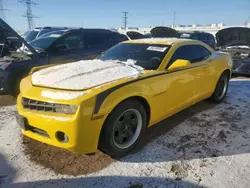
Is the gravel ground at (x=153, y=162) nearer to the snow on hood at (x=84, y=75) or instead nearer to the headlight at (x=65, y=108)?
the headlight at (x=65, y=108)

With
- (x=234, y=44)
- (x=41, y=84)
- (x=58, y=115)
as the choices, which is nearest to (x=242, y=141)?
(x=58, y=115)

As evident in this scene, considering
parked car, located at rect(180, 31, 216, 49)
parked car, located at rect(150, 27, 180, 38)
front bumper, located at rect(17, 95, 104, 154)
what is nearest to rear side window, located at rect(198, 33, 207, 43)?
parked car, located at rect(180, 31, 216, 49)

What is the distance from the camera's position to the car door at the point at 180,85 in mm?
3594

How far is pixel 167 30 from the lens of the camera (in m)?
13.9

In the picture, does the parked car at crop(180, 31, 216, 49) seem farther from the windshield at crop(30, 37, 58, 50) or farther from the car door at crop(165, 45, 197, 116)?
the car door at crop(165, 45, 197, 116)

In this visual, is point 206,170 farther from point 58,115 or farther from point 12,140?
point 12,140

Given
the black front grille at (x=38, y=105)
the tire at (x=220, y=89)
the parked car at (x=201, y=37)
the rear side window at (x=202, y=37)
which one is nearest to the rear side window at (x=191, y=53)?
the tire at (x=220, y=89)

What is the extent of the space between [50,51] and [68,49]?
504mm

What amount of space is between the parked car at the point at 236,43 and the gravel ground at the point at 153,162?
4.57 m

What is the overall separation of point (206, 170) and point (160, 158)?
22.4 inches

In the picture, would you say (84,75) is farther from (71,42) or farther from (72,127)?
(71,42)

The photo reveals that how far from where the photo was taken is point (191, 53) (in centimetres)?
431

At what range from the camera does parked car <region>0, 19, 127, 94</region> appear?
5.03 metres

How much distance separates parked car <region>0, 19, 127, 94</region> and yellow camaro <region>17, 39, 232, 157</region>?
1903 millimetres
